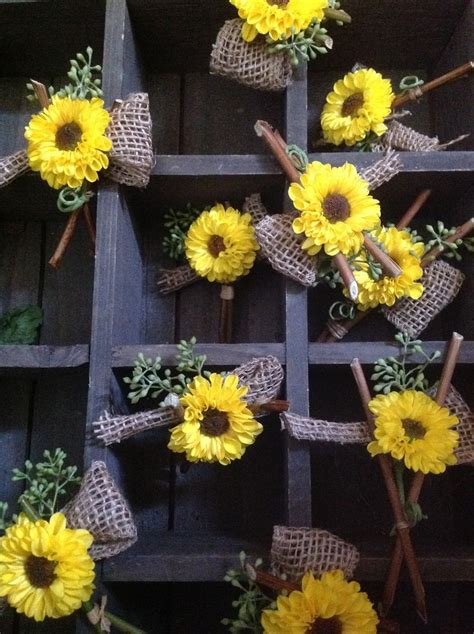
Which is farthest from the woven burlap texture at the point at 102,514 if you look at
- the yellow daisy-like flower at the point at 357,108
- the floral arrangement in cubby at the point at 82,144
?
the yellow daisy-like flower at the point at 357,108

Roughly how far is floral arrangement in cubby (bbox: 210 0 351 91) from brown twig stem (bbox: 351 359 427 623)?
0.36 m

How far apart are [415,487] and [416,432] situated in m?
0.06

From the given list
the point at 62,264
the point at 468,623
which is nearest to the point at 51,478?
the point at 62,264

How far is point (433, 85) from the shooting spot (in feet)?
2.89

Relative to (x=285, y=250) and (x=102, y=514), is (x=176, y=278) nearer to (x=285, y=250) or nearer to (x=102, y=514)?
(x=285, y=250)

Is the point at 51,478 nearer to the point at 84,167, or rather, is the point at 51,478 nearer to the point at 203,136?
the point at 84,167

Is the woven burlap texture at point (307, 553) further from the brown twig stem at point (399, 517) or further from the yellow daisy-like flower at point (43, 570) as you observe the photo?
the yellow daisy-like flower at point (43, 570)

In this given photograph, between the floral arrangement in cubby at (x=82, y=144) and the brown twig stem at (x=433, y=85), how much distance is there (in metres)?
0.33

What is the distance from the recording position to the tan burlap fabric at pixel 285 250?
0.79m

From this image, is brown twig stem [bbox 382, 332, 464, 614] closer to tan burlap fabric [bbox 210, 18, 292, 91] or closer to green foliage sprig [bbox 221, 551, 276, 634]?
green foliage sprig [bbox 221, 551, 276, 634]

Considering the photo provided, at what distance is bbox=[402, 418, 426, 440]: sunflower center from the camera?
0.74 m

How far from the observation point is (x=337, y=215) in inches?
30.1

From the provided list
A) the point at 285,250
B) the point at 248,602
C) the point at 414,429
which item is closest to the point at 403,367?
the point at 414,429

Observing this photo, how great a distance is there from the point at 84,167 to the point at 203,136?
27cm
